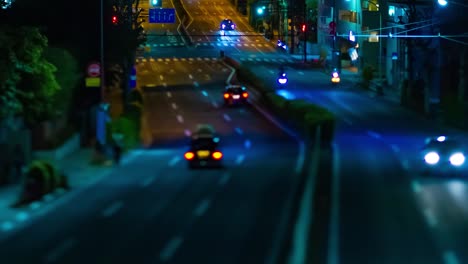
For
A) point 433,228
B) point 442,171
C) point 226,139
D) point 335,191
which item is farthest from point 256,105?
point 433,228

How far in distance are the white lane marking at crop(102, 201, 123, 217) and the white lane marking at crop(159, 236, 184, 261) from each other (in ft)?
14.8

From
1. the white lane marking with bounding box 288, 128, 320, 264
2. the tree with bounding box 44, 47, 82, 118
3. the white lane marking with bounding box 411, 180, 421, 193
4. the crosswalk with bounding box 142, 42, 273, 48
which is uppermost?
the crosswalk with bounding box 142, 42, 273, 48

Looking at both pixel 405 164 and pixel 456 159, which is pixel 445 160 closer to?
pixel 456 159

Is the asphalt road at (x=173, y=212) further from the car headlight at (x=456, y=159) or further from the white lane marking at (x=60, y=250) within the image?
the car headlight at (x=456, y=159)

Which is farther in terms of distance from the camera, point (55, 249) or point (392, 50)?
point (392, 50)

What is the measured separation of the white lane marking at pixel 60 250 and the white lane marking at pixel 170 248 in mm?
2212

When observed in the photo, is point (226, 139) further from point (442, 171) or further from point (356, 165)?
point (442, 171)

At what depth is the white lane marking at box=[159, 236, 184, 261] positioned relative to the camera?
19.5m

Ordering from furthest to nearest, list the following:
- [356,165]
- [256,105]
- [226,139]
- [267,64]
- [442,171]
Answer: [267,64]
[256,105]
[226,139]
[356,165]
[442,171]

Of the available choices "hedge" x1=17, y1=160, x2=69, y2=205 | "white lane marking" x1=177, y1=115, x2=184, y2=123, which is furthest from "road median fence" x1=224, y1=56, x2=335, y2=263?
"hedge" x1=17, y1=160, x2=69, y2=205

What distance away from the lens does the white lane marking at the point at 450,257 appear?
19172 millimetres

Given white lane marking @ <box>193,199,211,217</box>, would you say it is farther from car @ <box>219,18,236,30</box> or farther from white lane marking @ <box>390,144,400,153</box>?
car @ <box>219,18,236,30</box>

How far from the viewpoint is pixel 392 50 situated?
87.3 m

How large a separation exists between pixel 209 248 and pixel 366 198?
1008 cm
